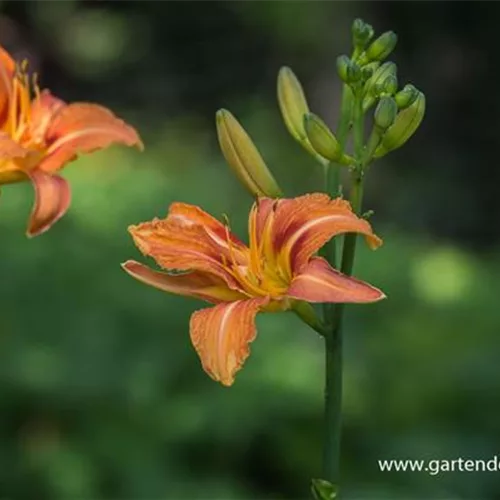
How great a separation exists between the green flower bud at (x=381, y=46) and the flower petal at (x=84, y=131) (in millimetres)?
362

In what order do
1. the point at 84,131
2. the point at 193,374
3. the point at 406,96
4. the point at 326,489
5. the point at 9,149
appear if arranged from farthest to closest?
the point at 193,374
the point at 84,131
the point at 9,149
the point at 406,96
the point at 326,489

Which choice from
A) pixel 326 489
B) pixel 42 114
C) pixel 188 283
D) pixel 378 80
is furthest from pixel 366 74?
pixel 42 114

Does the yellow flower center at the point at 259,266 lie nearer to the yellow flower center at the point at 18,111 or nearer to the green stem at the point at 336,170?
the green stem at the point at 336,170

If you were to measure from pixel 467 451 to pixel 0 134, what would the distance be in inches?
90.4

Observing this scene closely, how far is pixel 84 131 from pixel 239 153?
287 mm

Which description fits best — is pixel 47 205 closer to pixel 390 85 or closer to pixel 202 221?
pixel 202 221

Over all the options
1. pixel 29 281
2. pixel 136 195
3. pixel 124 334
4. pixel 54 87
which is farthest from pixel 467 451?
pixel 54 87

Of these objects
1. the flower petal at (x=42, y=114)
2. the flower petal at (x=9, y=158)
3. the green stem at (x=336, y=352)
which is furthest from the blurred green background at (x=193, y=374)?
the green stem at (x=336, y=352)

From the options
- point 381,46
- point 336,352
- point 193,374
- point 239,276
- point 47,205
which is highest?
point 193,374

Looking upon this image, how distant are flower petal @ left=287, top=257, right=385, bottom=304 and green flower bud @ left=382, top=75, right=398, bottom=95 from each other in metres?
0.17

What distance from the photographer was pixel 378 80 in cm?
120

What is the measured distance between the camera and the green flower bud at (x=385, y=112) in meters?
1.16

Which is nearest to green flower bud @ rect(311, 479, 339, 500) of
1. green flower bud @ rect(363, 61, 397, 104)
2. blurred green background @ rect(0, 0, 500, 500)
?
green flower bud @ rect(363, 61, 397, 104)

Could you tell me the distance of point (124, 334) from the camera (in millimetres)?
3709
